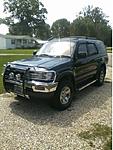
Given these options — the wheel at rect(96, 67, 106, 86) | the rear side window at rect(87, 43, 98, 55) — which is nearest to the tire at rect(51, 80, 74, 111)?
the rear side window at rect(87, 43, 98, 55)

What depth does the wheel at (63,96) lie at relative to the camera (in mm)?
5779

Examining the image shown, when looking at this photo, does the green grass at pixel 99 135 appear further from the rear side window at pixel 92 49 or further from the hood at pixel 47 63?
the rear side window at pixel 92 49

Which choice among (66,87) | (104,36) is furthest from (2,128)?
(104,36)

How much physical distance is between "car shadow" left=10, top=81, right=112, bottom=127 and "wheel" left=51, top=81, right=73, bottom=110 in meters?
0.15

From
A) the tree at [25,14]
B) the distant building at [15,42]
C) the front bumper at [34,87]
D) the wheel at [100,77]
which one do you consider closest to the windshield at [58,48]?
the front bumper at [34,87]

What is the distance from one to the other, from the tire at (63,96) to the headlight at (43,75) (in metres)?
0.38

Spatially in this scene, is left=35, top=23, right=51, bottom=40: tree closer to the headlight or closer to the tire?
the tire

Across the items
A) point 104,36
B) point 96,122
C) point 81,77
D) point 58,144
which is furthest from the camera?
point 104,36

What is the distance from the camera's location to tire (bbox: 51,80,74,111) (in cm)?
578

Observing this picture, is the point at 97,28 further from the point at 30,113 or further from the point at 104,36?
the point at 30,113

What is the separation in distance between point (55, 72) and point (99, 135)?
6.07 ft

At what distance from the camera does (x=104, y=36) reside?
54250 mm

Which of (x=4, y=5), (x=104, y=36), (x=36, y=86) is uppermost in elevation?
(x=4, y=5)

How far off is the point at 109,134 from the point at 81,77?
2603 mm
